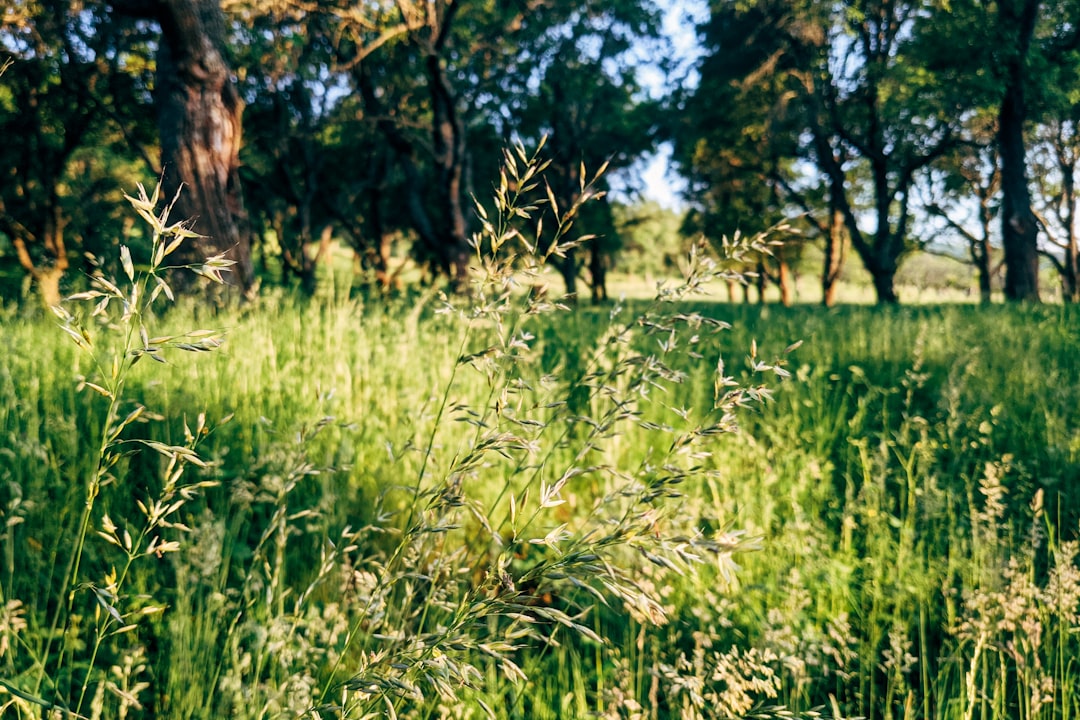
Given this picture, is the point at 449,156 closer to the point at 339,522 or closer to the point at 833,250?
the point at 339,522

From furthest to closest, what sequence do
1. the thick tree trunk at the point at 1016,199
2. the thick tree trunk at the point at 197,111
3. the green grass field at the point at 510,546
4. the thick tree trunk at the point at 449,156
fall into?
the thick tree trunk at the point at 1016,199
the thick tree trunk at the point at 449,156
the thick tree trunk at the point at 197,111
the green grass field at the point at 510,546

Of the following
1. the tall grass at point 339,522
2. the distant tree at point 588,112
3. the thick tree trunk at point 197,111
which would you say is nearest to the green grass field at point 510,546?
the tall grass at point 339,522

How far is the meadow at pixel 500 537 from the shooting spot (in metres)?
1.16

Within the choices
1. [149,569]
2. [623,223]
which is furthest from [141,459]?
[623,223]

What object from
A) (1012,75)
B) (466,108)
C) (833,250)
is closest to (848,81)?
(1012,75)

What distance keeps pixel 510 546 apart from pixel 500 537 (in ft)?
0.42

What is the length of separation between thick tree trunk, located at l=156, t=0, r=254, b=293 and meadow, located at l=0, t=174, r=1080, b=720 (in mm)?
2855

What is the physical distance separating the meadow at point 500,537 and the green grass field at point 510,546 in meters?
0.02

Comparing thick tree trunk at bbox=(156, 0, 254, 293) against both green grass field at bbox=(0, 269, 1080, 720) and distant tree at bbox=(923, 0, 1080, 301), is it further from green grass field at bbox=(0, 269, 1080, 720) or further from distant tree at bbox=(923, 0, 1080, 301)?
distant tree at bbox=(923, 0, 1080, 301)

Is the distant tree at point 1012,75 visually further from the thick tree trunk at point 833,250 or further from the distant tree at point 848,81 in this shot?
the thick tree trunk at point 833,250

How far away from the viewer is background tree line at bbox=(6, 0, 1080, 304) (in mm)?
9742

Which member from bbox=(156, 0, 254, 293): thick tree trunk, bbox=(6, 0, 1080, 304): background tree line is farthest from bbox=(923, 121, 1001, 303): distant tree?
bbox=(156, 0, 254, 293): thick tree trunk

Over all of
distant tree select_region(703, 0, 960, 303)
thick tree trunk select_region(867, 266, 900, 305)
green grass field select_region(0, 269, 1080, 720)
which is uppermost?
distant tree select_region(703, 0, 960, 303)

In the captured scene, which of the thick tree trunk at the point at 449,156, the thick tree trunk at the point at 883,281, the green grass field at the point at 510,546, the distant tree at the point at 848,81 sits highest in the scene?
the distant tree at the point at 848,81
